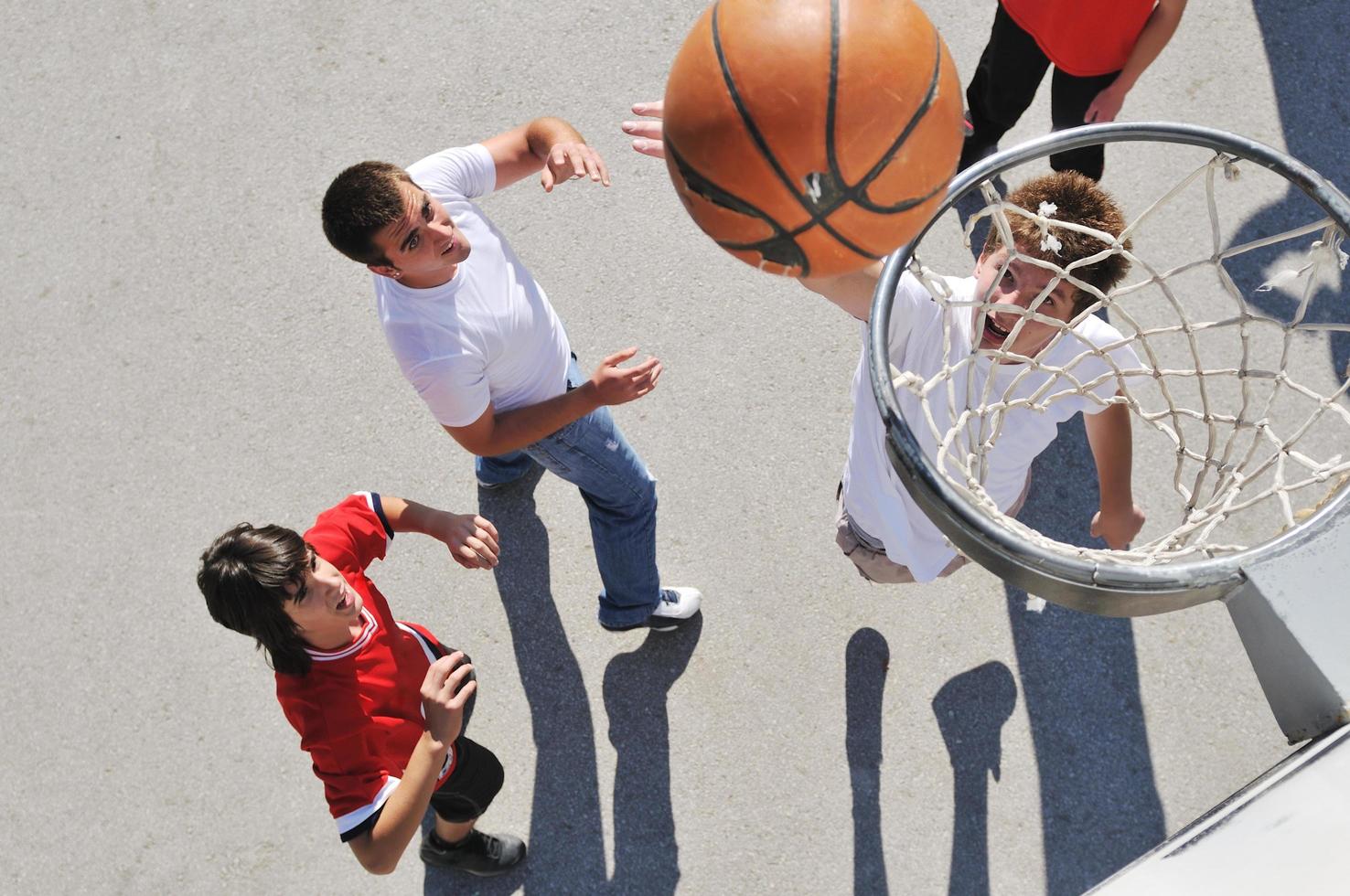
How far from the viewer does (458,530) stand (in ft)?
9.66

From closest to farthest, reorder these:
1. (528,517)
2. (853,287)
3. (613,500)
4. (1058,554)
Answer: (1058,554), (853,287), (613,500), (528,517)

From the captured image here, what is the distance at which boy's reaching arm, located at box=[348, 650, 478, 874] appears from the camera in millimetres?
2559

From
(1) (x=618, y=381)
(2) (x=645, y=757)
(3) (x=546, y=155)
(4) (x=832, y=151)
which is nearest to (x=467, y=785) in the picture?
(2) (x=645, y=757)

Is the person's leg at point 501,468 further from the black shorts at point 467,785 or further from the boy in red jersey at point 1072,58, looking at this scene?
the boy in red jersey at point 1072,58

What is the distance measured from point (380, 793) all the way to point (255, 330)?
2452mm

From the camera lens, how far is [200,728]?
3783mm

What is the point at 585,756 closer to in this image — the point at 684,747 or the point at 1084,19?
the point at 684,747

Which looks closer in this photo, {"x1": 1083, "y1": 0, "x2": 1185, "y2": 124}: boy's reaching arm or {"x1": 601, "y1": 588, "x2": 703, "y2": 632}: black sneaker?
{"x1": 1083, "y1": 0, "x2": 1185, "y2": 124}: boy's reaching arm

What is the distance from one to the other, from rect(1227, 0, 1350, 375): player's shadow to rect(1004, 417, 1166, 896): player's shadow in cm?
114

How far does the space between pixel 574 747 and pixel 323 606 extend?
1.42 m

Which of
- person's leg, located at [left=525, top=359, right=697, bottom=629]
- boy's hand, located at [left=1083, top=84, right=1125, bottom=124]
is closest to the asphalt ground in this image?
person's leg, located at [left=525, top=359, right=697, bottom=629]

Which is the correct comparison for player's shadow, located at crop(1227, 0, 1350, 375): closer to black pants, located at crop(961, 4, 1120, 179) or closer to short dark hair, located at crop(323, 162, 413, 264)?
black pants, located at crop(961, 4, 1120, 179)

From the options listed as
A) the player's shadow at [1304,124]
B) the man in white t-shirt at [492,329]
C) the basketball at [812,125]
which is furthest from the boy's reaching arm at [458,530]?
the player's shadow at [1304,124]

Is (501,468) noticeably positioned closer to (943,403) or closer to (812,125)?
(943,403)
